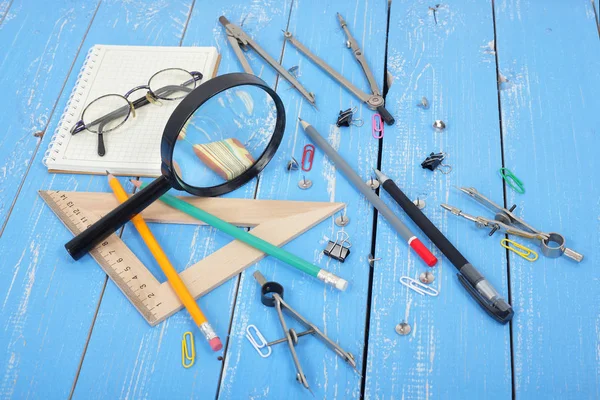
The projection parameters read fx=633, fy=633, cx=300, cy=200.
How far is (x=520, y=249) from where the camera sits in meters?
1.11

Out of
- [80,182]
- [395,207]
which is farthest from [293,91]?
[80,182]

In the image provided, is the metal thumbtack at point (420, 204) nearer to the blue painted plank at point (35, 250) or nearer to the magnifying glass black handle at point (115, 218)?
the magnifying glass black handle at point (115, 218)

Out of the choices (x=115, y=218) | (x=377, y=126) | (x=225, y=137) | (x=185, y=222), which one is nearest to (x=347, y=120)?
(x=377, y=126)

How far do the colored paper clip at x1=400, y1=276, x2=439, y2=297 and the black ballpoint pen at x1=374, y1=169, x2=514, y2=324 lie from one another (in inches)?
2.0

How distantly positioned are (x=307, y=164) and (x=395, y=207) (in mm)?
203

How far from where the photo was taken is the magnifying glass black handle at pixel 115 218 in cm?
114

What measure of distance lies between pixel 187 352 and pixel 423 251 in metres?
0.44

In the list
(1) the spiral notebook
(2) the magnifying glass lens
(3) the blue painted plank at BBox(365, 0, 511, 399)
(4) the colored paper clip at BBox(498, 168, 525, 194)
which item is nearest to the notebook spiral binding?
(1) the spiral notebook

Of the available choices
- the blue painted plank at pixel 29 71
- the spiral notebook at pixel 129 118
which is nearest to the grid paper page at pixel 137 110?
the spiral notebook at pixel 129 118

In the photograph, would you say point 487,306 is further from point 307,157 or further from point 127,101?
point 127,101

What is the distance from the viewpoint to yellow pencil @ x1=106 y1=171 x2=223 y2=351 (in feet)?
3.38

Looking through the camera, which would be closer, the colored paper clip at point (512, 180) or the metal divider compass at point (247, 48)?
the colored paper clip at point (512, 180)

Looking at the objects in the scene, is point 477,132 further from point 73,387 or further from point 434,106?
point 73,387

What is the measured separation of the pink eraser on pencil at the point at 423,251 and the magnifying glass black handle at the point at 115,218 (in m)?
0.45
